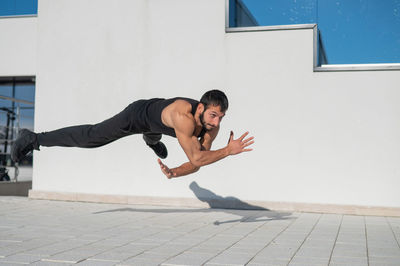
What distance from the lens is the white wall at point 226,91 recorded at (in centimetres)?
694

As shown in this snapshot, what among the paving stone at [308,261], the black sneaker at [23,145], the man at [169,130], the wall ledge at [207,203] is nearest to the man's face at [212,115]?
the man at [169,130]

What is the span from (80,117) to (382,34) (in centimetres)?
510

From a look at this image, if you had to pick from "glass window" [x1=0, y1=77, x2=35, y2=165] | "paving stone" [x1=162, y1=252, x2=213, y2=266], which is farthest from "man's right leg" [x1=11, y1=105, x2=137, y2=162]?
"glass window" [x1=0, y1=77, x2=35, y2=165]

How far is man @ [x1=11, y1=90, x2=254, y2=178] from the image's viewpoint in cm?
430

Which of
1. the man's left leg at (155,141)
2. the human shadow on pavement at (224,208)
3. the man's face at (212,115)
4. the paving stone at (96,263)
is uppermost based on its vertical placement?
the man's face at (212,115)

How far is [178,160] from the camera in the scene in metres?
7.58

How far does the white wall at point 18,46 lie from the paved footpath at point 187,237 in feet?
8.64

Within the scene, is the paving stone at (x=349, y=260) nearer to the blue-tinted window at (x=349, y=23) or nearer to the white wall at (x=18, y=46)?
the blue-tinted window at (x=349, y=23)

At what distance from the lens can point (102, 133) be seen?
16.7 feet

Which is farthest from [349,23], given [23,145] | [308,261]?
[23,145]

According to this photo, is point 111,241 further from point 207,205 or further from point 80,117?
point 80,117

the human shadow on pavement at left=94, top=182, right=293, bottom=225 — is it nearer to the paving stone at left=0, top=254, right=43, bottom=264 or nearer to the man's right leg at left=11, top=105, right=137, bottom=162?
the man's right leg at left=11, top=105, right=137, bottom=162

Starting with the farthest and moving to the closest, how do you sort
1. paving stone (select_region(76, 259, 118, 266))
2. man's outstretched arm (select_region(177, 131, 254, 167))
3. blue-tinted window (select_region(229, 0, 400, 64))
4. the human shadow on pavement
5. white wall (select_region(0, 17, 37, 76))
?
white wall (select_region(0, 17, 37, 76)), blue-tinted window (select_region(229, 0, 400, 64)), the human shadow on pavement, man's outstretched arm (select_region(177, 131, 254, 167)), paving stone (select_region(76, 259, 118, 266))

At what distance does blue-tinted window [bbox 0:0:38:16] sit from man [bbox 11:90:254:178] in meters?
3.87
